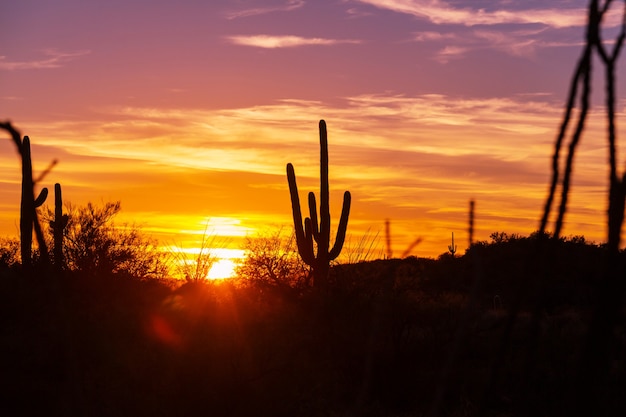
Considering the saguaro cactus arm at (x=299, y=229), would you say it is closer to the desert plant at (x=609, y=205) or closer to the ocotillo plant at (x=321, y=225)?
the ocotillo plant at (x=321, y=225)

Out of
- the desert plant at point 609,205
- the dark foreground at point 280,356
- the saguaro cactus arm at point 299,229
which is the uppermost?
the desert plant at point 609,205

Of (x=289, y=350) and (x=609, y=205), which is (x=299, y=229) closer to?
(x=289, y=350)

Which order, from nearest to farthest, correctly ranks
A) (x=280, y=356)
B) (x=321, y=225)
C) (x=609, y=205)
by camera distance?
(x=609, y=205)
(x=280, y=356)
(x=321, y=225)

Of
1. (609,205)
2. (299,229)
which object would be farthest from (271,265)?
(609,205)

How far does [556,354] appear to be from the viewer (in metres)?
13.8

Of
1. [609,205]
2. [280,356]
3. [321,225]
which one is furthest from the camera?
[321,225]

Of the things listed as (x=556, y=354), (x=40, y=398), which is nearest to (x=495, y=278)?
(x=556, y=354)

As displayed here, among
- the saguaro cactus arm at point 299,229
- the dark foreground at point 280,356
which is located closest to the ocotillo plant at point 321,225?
the saguaro cactus arm at point 299,229

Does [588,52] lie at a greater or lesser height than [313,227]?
greater

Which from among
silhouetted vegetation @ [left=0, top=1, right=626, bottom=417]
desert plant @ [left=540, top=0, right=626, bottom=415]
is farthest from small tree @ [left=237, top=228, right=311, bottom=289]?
desert plant @ [left=540, top=0, right=626, bottom=415]

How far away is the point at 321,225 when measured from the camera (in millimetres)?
19266

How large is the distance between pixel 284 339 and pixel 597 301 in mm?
13054

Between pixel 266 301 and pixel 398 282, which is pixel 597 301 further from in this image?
pixel 266 301

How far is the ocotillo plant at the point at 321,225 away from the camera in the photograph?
19156mm
